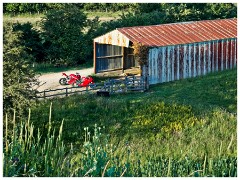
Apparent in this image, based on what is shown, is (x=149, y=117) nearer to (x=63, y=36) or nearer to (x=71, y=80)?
(x=71, y=80)

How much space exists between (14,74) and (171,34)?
11.6 metres

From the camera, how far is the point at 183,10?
117 feet

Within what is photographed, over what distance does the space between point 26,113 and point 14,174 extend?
35.2ft

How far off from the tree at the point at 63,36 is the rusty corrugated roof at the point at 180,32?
3721 mm

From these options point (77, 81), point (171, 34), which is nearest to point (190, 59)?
point (171, 34)

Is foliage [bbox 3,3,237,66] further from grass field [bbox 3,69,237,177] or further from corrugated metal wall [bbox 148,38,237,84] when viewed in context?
grass field [bbox 3,69,237,177]

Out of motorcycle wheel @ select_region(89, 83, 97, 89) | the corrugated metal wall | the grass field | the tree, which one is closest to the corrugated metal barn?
the corrugated metal wall

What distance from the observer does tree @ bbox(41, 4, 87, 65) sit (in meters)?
29.1

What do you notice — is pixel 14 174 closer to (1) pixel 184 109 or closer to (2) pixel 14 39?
(2) pixel 14 39

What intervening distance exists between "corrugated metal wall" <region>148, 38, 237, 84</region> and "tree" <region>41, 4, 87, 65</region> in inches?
219

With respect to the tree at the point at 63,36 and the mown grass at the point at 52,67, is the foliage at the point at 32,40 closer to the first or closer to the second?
the tree at the point at 63,36

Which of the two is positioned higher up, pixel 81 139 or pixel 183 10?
pixel 183 10

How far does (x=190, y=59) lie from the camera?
26672 mm

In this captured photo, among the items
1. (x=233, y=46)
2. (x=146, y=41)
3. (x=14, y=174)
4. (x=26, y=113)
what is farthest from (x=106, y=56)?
(x=14, y=174)
